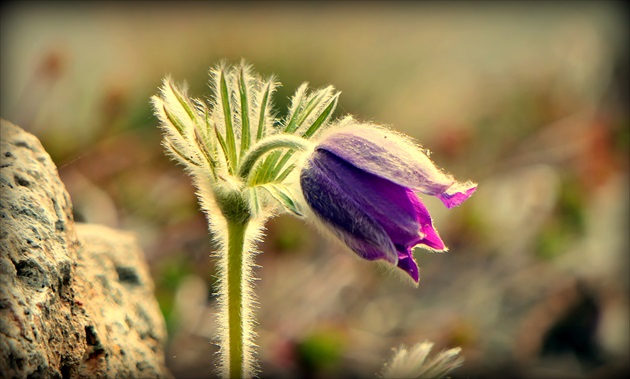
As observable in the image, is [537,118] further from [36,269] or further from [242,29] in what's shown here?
[36,269]

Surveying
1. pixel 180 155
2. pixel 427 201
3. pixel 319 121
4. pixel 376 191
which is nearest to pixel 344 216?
pixel 376 191

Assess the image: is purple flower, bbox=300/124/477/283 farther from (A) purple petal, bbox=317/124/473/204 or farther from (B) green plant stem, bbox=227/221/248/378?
(B) green plant stem, bbox=227/221/248/378

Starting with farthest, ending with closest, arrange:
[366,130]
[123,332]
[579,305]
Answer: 1. [579,305]
2. [123,332]
3. [366,130]

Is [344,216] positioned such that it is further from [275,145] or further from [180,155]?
[180,155]

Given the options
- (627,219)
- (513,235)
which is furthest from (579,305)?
(627,219)

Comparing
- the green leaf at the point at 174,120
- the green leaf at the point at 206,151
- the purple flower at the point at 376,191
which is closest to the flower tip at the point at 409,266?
the purple flower at the point at 376,191

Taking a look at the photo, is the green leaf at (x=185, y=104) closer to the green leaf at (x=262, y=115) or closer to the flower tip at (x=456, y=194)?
the green leaf at (x=262, y=115)

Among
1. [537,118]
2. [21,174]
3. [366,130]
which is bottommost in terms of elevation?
[21,174]
